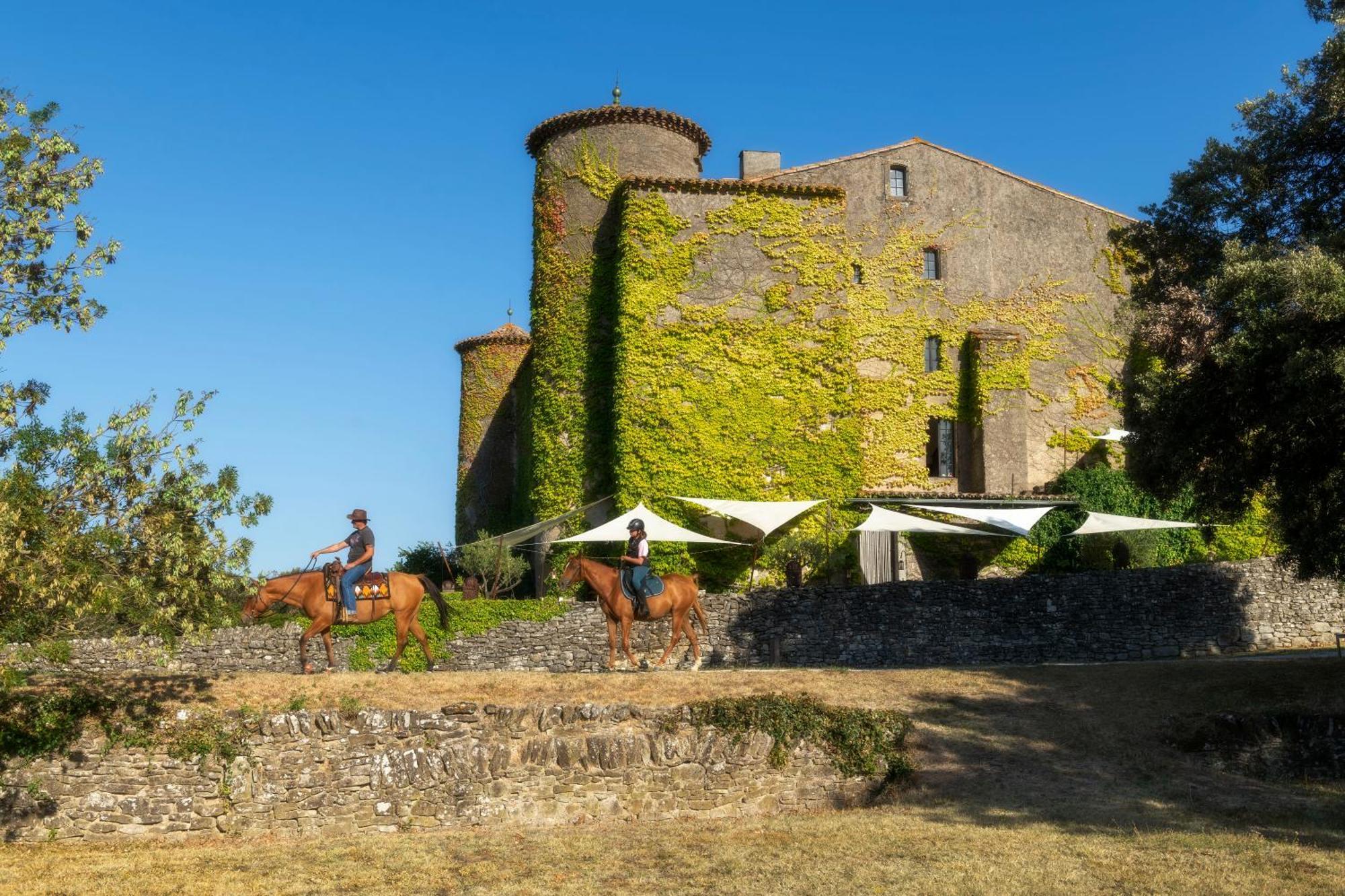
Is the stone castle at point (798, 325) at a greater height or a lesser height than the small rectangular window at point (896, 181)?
lesser

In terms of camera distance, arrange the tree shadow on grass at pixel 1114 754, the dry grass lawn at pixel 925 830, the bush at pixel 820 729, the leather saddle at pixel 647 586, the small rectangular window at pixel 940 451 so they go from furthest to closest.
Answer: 1. the small rectangular window at pixel 940 451
2. the leather saddle at pixel 647 586
3. the bush at pixel 820 729
4. the tree shadow on grass at pixel 1114 754
5. the dry grass lawn at pixel 925 830

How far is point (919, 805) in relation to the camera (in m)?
15.9

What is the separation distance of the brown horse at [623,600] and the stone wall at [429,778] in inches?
183

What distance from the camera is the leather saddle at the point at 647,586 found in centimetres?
2123

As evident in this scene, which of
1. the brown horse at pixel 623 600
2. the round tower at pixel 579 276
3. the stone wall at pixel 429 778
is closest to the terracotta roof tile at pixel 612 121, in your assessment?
the round tower at pixel 579 276

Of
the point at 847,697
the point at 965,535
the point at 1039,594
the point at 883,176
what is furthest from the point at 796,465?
the point at 847,697

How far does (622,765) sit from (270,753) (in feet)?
14.8

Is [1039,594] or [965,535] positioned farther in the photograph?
[965,535]

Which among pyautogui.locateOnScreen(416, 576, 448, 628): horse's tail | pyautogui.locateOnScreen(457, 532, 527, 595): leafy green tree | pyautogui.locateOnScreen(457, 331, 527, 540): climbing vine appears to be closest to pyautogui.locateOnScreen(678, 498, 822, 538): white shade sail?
pyautogui.locateOnScreen(457, 532, 527, 595): leafy green tree

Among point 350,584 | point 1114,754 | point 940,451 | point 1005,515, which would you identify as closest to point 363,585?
point 350,584

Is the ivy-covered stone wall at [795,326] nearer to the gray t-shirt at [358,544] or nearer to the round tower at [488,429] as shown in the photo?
the round tower at [488,429]

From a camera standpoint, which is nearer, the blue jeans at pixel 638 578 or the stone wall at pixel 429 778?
the stone wall at pixel 429 778

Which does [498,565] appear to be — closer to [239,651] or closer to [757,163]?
[239,651]

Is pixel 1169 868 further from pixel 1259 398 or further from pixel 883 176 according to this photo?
pixel 883 176
